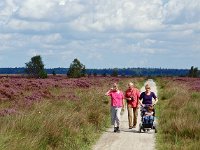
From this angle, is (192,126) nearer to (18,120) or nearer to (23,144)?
(18,120)

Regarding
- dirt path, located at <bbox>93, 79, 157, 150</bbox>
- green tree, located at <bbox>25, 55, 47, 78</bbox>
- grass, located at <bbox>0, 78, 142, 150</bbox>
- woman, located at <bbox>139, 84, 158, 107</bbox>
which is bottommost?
dirt path, located at <bbox>93, 79, 157, 150</bbox>

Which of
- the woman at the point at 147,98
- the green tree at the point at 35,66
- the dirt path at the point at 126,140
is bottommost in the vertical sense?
the dirt path at the point at 126,140

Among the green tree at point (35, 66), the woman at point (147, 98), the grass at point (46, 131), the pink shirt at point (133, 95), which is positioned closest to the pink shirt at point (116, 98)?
the woman at point (147, 98)

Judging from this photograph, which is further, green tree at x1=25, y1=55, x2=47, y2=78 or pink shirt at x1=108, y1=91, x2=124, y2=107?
green tree at x1=25, y1=55, x2=47, y2=78

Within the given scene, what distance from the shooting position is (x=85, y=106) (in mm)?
19891

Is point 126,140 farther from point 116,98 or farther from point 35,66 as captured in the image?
point 35,66

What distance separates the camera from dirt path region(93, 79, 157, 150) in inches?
567

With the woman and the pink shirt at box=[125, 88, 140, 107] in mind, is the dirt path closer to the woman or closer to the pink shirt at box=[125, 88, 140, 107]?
the woman

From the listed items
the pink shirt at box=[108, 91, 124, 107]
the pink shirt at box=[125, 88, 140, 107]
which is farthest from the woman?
the pink shirt at box=[108, 91, 124, 107]

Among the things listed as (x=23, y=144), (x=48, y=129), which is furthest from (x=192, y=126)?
(x=23, y=144)

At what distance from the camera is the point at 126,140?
622 inches

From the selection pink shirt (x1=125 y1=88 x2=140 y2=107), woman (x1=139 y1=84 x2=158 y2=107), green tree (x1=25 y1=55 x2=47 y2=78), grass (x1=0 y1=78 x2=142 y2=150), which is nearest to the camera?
grass (x1=0 y1=78 x2=142 y2=150)

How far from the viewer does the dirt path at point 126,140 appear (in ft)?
47.3

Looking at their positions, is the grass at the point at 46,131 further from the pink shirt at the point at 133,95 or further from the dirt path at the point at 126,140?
the pink shirt at the point at 133,95
